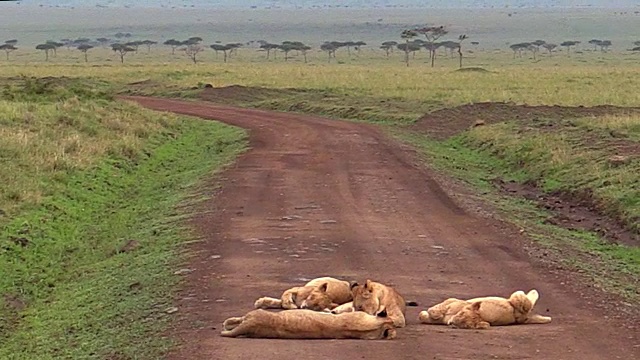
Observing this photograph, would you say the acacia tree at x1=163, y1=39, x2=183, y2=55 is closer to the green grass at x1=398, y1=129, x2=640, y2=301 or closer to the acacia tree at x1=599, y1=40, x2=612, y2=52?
the acacia tree at x1=599, y1=40, x2=612, y2=52

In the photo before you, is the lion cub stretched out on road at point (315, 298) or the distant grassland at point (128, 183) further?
the distant grassland at point (128, 183)

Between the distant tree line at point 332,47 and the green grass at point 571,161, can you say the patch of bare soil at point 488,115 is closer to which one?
the green grass at point 571,161

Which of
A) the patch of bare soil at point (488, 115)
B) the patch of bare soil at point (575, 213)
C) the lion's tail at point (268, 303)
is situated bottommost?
the patch of bare soil at point (488, 115)

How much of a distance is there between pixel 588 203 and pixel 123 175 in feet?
24.1

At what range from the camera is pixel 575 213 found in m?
15.5

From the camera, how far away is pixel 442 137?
83.4 feet

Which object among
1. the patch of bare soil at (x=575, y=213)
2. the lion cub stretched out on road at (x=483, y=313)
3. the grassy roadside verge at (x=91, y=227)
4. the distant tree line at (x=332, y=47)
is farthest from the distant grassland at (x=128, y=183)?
the distant tree line at (x=332, y=47)

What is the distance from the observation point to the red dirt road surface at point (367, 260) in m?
7.79

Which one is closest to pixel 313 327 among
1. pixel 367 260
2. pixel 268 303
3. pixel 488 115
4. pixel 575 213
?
pixel 268 303

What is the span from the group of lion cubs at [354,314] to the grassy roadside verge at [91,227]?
808 mm

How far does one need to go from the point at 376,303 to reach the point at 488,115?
1977 cm

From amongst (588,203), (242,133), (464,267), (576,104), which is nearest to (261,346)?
(464,267)

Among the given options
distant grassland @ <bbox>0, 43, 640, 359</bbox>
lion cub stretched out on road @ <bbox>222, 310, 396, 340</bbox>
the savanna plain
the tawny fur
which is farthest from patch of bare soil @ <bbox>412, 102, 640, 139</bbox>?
lion cub stretched out on road @ <bbox>222, 310, 396, 340</bbox>

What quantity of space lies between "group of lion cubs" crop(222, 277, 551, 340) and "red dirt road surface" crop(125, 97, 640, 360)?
10 cm
